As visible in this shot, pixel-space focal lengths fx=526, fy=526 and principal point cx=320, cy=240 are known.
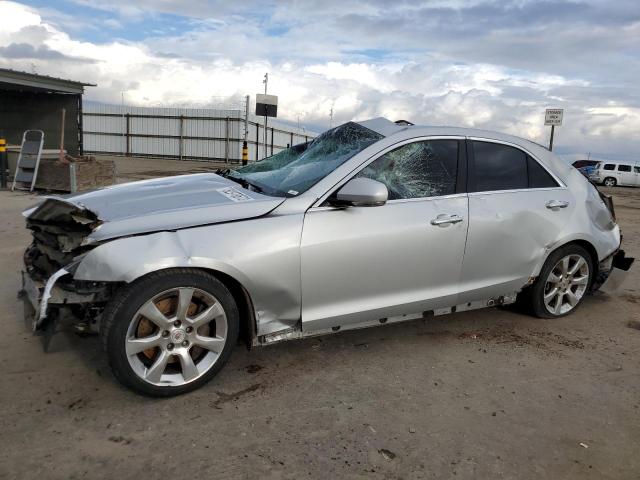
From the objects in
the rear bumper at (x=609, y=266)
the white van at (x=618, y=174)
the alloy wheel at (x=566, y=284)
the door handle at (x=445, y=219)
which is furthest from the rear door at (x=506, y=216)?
the white van at (x=618, y=174)

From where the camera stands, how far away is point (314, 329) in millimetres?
3289

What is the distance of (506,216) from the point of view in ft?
12.8

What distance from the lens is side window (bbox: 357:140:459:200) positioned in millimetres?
3529

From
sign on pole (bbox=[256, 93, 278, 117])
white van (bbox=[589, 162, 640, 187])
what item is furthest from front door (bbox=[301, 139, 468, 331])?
white van (bbox=[589, 162, 640, 187])

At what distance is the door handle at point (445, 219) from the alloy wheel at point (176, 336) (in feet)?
Result: 5.08

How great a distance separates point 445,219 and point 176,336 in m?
1.91

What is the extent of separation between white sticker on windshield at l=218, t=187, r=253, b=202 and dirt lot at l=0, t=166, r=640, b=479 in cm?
107

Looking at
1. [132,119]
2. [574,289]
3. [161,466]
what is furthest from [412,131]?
[132,119]

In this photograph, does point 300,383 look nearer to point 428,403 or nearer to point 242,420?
point 242,420

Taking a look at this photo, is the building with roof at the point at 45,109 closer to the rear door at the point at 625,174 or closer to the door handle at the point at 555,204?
the door handle at the point at 555,204

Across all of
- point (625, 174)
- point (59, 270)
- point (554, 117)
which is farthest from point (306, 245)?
point (625, 174)

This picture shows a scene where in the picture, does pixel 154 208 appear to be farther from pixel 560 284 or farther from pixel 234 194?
pixel 560 284

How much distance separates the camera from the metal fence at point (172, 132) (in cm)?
2936

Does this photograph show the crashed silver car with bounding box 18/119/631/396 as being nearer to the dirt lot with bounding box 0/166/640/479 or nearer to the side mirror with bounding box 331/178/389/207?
the side mirror with bounding box 331/178/389/207
